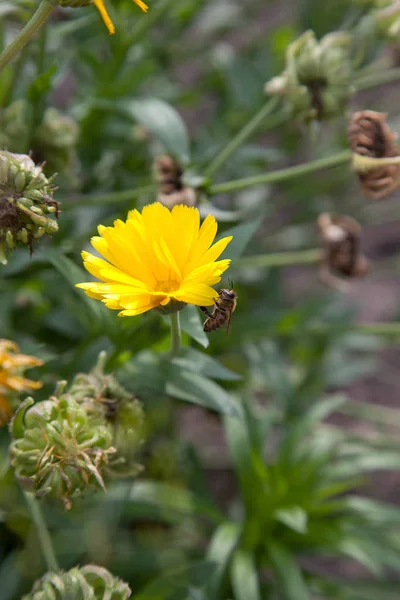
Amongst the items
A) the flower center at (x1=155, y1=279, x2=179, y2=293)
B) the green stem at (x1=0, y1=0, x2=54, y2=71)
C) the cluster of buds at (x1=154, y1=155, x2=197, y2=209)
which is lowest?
the cluster of buds at (x1=154, y1=155, x2=197, y2=209)

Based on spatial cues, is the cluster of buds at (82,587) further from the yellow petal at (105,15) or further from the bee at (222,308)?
the yellow petal at (105,15)

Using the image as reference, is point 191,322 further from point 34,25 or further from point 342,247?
point 342,247

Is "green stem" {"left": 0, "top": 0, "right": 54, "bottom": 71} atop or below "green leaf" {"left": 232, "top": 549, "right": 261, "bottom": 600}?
atop

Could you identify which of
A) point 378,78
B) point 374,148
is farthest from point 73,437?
point 378,78

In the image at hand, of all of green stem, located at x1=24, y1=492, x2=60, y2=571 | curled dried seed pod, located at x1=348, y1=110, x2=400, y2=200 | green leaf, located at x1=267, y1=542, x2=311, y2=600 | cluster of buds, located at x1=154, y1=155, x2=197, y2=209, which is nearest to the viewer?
green stem, located at x1=24, y1=492, x2=60, y2=571

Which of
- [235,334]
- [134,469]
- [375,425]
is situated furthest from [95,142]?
[375,425]

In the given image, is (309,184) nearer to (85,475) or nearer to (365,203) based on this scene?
(365,203)

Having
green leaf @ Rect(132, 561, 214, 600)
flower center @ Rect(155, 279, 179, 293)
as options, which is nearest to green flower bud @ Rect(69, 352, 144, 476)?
flower center @ Rect(155, 279, 179, 293)

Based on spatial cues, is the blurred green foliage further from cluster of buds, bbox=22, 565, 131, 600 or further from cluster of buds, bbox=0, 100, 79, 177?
cluster of buds, bbox=22, 565, 131, 600
